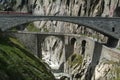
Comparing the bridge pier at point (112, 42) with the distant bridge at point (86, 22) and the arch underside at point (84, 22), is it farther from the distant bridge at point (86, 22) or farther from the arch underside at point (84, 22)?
the arch underside at point (84, 22)

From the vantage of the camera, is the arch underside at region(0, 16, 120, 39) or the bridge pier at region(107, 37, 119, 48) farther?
the bridge pier at region(107, 37, 119, 48)

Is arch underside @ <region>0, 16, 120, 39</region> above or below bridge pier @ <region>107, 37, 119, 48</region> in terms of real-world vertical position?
above

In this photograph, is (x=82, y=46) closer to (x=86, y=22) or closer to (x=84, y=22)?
(x=86, y=22)

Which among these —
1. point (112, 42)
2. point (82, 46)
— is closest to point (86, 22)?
point (112, 42)

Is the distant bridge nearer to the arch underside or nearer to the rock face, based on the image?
the arch underside

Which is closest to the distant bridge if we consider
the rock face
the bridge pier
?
the bridge pier

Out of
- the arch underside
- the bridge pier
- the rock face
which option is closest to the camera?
the rock face

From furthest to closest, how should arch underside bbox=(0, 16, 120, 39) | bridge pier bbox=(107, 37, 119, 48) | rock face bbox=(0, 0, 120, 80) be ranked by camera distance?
bridge pier bbox=(107, 37, 119, 48) → arch underside bbox=(0, 16, 120, 39) → rock face bbox=(0, 0, 120, 80)
